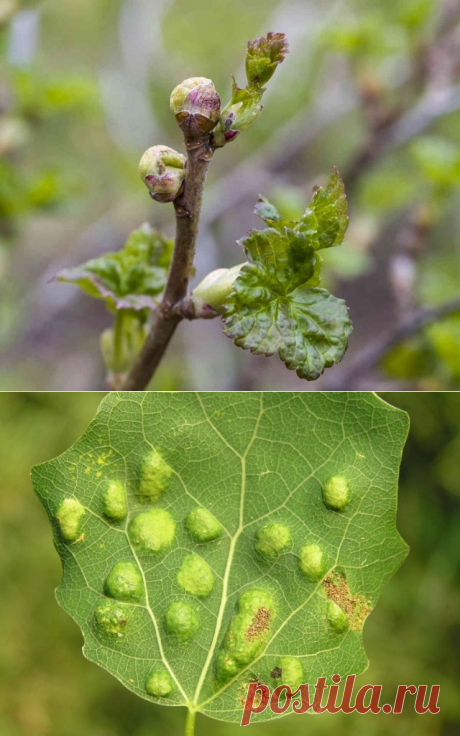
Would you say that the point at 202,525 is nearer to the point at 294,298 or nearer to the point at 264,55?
the point at 294,298

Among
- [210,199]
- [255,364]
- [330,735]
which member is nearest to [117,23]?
[210,199]

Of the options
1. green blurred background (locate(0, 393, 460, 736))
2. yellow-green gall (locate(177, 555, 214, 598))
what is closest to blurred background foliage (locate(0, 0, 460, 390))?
green blurred background (locate(0, 393, 460, 736))

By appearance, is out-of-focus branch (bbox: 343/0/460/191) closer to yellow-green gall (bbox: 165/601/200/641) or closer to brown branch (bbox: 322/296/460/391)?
brown branch (bbox: 322/296/460/391)

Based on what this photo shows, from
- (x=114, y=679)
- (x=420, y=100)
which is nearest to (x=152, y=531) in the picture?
(x=114, y=679)

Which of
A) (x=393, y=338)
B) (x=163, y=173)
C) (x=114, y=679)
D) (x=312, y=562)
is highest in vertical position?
(x=163, y=173)

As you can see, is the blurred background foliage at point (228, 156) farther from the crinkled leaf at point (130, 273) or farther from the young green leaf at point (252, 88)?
the young green leaf at point (252, 88)
